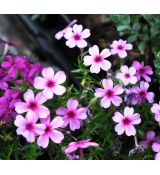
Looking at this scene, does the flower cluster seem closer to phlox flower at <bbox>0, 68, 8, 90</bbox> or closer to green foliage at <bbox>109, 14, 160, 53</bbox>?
phlox flower at <bbox>0, 68, 8, 90</bbox>

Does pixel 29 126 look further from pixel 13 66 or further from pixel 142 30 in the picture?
pixel 142 30

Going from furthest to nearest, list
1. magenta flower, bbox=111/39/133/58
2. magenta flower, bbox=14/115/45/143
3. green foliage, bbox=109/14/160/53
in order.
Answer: green foliage, bbox=109/14/160/53
magenta flower, bbox=111/39/133/58
magenta flower, bbox=14/115/45/143

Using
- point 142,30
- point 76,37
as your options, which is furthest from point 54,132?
point 142,30

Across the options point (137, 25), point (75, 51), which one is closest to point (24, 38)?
point (75, 51)

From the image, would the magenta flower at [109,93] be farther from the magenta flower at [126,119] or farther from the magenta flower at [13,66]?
the magenta flower at [13,66]

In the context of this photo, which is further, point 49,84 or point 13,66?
point 13,66

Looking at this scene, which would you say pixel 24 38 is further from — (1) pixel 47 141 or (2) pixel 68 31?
(1) pixel 47 141

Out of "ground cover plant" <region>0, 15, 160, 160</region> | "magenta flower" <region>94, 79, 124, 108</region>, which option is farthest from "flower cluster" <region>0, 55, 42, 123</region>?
"magenta flower" <region>94, 79, 124, 108</region>
